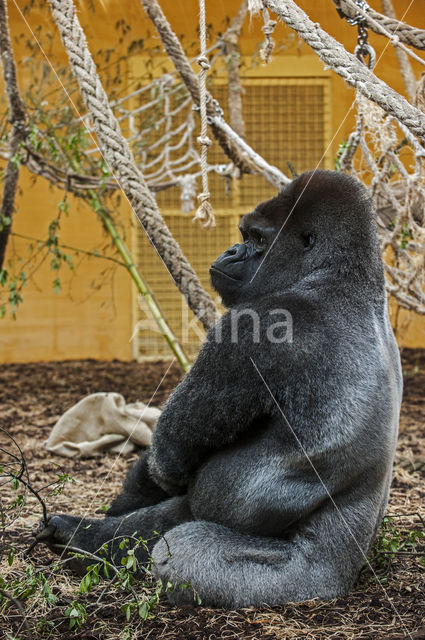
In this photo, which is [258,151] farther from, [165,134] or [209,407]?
[209,407]

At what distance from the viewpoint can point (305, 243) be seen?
1.84 m

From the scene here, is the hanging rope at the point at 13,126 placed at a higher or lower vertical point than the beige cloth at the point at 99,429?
higher

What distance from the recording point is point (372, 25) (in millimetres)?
2303

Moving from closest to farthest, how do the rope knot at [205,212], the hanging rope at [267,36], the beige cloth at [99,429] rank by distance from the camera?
the rope knot at [205,212] → the hanging rope at [267,36] → the beige cloth at [99,429]

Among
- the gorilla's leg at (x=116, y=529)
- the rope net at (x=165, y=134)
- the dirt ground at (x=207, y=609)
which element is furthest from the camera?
the rope net at (x=165, y=134)

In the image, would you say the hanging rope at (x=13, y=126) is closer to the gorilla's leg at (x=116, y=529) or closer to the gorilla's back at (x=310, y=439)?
the gorilla's leg at (x=116, y=529)

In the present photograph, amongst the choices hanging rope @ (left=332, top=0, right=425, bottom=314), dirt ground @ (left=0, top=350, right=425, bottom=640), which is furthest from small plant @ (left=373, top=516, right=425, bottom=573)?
hanging rope @ (left=332, top=0, right=425, bottom=314)

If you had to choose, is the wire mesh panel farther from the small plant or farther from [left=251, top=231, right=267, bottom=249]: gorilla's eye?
[left=251, top=231, right=267, bottom=249]: gorilla's eye

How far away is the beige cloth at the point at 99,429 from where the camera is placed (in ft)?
11.4

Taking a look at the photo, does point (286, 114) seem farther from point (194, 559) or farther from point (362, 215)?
point (194, 559)

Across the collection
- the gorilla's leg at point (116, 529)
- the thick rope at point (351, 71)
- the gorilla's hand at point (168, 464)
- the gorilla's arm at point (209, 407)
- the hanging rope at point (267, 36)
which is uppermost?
the hanging rope at point (267, 36)

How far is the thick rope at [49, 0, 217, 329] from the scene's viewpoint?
7.61 ft

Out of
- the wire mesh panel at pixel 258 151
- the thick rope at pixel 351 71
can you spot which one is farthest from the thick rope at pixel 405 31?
the wire mesh panel at pixel 258 151

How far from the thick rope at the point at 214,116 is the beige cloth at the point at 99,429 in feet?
4.12
